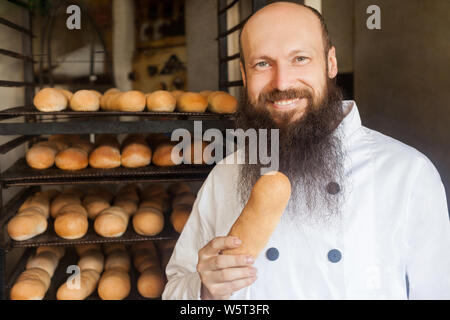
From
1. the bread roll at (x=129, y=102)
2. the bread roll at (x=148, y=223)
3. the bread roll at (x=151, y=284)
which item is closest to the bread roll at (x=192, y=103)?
the bread roll at (x=129, y=102)

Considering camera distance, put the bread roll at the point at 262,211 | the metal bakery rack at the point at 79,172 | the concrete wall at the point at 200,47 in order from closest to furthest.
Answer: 1. the bread roll at the point at 262,211
2. the metal bakery rack at the point at 79,172
3. the concrete wall at the point at 200,47

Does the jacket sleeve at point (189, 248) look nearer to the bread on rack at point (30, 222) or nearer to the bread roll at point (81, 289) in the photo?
the bread roll at point (81, 289)

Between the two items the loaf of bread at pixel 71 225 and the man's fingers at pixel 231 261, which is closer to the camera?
the man's fingers at pixel 231 261

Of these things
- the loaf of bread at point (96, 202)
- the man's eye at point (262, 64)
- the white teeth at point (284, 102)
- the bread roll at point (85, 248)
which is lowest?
the bread roll at point (85, 248)

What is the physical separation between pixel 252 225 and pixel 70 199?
1.37 meters

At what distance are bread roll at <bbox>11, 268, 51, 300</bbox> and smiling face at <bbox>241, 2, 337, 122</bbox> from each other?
43.9 inches

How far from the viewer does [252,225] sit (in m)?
0.77

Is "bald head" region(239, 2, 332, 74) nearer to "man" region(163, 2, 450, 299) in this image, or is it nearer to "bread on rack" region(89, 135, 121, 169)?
"man" region(163, 2, 450, 299)

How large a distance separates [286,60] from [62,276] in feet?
4.49

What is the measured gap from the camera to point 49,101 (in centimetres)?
159

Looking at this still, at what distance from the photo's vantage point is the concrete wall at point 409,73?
1.46 m

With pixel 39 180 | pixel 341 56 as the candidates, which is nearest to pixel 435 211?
pixel 341 56

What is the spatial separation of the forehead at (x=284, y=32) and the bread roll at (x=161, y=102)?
2.52ft

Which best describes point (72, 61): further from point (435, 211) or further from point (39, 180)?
point (435, 211)
